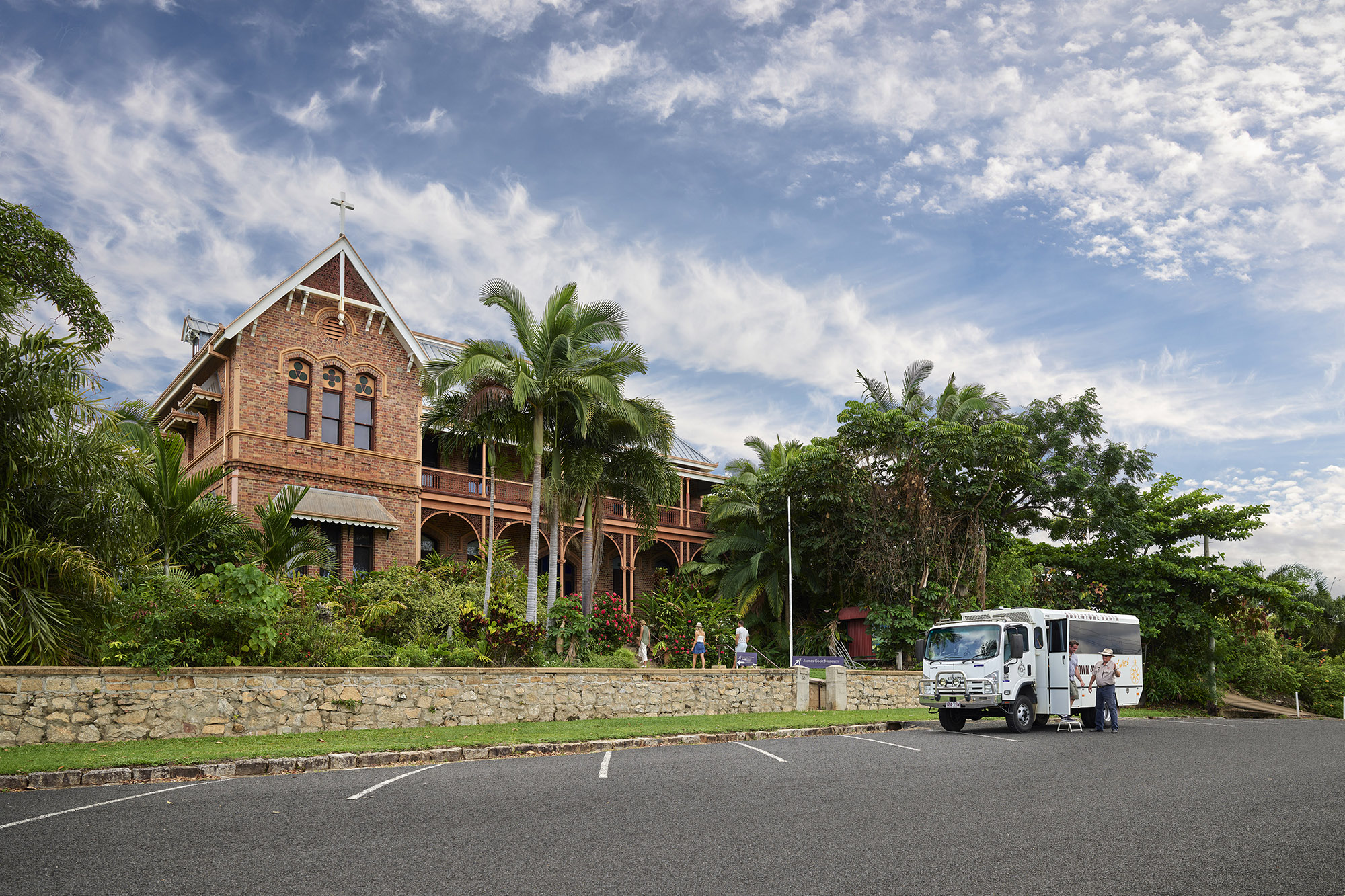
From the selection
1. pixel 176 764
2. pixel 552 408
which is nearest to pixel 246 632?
pixel 176 764

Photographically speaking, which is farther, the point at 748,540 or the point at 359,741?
the point at 748,540

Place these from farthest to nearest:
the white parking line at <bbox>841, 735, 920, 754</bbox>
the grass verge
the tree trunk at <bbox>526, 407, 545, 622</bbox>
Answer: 1. the tree trunk at <bbox>526, 407, 545, 622</bbox>
2. the white parking line at <bbox>841, 735, 920, 754</bbox>
3. the grass verge

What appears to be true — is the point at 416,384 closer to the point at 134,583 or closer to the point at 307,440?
the point at 307,440

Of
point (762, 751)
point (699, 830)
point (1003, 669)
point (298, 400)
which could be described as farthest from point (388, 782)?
point (298, 400)

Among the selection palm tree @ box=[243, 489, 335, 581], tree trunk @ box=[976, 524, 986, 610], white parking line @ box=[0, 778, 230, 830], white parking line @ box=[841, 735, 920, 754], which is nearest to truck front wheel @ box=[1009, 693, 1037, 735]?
white parking line @ box=[841, 735, 920, 754]

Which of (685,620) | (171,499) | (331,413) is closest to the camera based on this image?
(171,499)

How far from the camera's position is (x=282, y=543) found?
17766mm

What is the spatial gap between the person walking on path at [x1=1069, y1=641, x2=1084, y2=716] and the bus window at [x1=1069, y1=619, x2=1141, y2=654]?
0.81m

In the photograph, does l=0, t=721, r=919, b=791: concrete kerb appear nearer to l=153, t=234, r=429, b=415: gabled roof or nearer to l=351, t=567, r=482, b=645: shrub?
l=351, t=567, r=482, b=645: shrub

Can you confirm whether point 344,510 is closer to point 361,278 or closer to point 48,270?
point 361,278

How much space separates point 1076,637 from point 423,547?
63.4 ft

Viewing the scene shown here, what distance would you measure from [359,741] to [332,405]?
14934 mm

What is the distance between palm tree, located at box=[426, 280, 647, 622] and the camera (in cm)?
2009

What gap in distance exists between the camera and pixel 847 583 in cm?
3088
